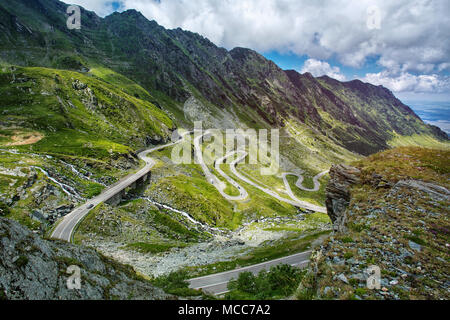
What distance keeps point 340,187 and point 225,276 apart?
20.1 metres

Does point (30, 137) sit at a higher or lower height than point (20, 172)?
higher

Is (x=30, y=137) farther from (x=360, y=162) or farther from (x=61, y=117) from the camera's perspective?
(x=360, y=162)

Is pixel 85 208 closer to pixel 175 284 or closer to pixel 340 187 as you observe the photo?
pixel 175 284

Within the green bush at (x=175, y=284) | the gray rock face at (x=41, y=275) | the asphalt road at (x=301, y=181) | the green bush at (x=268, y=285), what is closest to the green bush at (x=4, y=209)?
the gray rock face at (x=41, y=275)

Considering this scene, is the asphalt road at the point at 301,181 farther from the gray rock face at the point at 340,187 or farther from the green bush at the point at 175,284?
the green bush at the point at 175,284

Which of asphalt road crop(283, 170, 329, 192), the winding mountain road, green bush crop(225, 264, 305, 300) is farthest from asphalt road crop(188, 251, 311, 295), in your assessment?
asphalt road crop(283, 170, 329, 192)

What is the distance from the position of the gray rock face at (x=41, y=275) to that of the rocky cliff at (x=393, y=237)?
12.1m

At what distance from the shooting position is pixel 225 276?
26.1 m

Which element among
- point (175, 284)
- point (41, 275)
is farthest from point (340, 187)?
point (41, 275)

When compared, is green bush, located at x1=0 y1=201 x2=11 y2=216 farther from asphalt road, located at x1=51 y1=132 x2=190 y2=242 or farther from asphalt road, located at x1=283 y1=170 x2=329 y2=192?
asphalt road, located at x1=283 y1=170 x2=329 y2=192

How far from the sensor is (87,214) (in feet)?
130

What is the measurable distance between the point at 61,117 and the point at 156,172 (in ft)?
146
